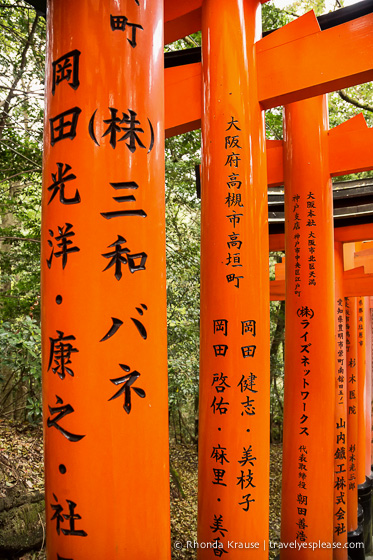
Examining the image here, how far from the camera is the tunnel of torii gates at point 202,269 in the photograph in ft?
5.31

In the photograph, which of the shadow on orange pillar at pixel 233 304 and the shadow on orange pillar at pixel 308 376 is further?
the shadow on orange pillar at pixel 308 376

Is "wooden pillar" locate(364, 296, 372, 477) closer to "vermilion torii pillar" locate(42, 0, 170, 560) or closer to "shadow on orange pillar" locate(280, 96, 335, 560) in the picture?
"shadow on orange pillar" locate(280, 96, 335, 560)

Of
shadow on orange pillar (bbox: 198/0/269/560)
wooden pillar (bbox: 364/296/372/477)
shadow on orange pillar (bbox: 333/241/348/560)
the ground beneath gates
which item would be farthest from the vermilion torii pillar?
wooden pillar (bbox: 364/296/372/477)

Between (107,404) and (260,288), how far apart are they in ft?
7.16

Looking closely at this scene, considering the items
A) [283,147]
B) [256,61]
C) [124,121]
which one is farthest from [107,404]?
[283,147]

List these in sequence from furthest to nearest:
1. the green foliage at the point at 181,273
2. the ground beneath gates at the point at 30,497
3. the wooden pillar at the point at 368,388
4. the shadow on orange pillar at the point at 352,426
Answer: the wooden pillar at the point at 368,388, the shadow on orange pillar at the point at 352,426, the green foliage at the point at 181,273, the ground beneath gates at the point at 30,497

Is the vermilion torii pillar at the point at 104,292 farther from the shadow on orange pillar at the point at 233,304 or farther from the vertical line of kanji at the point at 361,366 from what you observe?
the vertical line of kanji at the point at 361,366

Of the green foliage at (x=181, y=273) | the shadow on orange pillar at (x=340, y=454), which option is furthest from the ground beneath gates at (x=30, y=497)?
the shadow on orange pillar at (x=340, y=454)

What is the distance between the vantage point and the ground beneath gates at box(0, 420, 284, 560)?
6.18m

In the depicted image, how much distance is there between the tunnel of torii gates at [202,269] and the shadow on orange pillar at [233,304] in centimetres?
1

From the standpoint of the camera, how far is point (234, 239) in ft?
11.7

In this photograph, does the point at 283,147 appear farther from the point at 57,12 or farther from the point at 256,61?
the point at 57,12

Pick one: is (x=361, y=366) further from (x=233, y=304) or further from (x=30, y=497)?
(x=233, y=304)

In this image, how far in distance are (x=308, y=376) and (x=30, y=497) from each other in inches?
164
